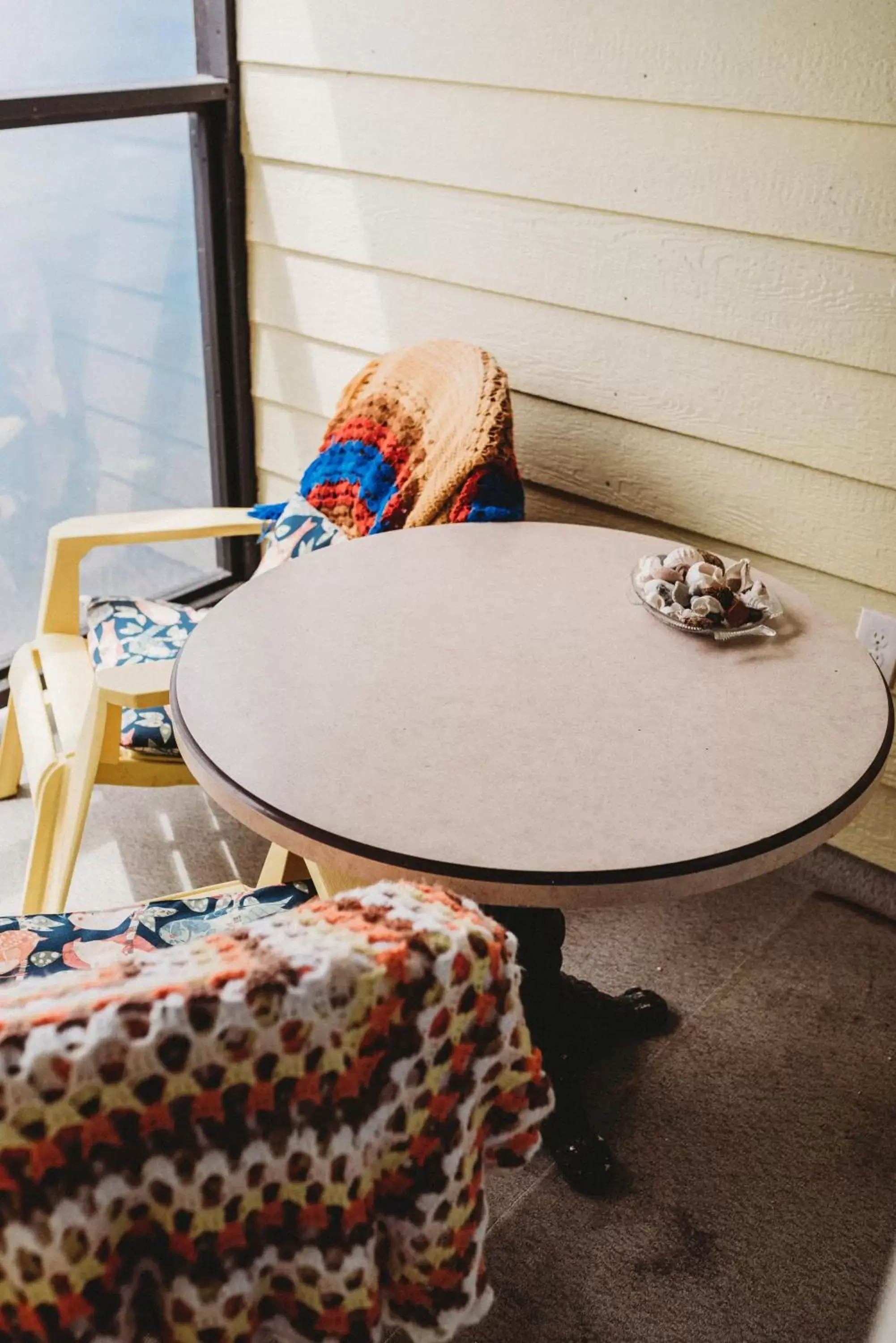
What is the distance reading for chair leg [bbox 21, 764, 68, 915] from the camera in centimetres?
182

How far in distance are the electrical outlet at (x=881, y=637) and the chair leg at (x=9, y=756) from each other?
5.28ft

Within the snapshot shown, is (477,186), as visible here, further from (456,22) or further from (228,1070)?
(228,1070)

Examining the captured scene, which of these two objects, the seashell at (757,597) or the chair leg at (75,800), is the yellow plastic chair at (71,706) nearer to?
the chair leg at (75,800)

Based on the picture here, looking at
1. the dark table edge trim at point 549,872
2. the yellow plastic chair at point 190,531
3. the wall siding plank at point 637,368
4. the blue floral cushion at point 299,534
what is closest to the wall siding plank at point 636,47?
the wall siding plank at point 637,368

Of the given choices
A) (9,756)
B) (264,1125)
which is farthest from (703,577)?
(9,756)

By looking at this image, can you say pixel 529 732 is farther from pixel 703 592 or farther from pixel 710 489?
pixel 710 489

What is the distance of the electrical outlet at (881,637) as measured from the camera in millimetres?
1883

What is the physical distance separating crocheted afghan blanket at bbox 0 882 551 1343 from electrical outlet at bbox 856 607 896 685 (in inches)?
50.7

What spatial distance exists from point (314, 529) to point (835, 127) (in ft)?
3.50

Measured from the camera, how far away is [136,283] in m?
2.58

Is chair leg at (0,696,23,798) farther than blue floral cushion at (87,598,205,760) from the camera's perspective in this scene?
Yes

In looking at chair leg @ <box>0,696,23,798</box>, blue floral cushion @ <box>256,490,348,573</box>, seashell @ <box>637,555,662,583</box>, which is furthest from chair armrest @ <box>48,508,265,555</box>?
seashell @ <box>637,555,662,583</box>

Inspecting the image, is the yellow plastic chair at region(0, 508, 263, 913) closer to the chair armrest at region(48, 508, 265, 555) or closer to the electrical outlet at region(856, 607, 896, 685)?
the chair armrest at region(48, 508, 265, 555)

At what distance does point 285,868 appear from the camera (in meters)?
1.60
